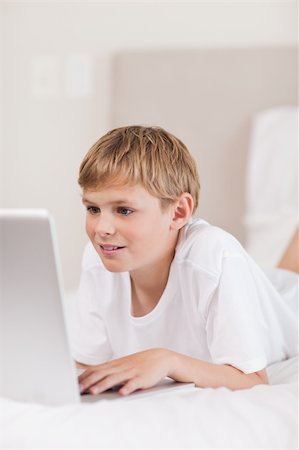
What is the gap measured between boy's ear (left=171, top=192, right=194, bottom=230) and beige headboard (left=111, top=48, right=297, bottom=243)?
3.43 ft

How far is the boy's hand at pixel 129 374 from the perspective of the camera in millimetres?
756

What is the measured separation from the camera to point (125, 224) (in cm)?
88

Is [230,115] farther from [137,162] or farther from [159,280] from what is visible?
[137,162]

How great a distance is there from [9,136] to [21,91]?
14 cm

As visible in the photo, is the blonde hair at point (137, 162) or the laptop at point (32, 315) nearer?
the laptop at point (32, 315)

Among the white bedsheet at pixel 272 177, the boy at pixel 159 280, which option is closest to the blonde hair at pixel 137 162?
the boy at pixel 159 280

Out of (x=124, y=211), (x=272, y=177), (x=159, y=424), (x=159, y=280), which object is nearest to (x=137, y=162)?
(x=124, y=211)

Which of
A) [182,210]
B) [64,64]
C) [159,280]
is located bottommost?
[159,280]

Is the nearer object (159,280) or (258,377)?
(258,377)

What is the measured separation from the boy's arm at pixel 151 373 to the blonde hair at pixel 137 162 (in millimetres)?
200

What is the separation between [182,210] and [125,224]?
11 cm

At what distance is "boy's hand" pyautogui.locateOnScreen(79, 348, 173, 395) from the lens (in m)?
0.76

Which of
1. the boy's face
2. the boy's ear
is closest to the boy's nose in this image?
the boy's face

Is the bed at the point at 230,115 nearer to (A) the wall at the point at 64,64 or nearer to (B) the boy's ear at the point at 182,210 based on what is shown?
(A) the wall at the point at 64,64
